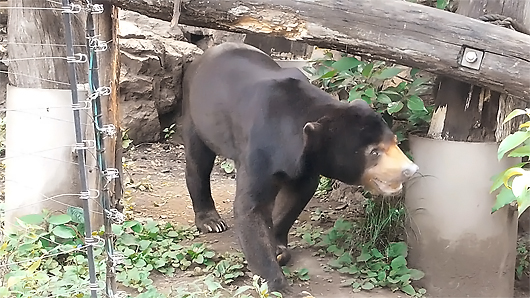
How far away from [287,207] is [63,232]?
1.33 m

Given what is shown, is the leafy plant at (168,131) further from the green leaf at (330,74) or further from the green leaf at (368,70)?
the green leaf at (368,70)

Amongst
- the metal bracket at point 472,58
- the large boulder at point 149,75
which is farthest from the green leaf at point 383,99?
the large boulder at point 149,75

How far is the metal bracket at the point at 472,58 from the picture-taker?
3.11 meters

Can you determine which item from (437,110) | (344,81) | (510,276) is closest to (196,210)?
(344,81)

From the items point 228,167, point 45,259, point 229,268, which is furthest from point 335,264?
point 228,167

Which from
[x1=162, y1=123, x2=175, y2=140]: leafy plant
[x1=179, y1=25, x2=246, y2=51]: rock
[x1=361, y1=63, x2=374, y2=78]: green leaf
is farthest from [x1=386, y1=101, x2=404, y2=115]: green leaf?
[x1=179, y1=25, x2=246, y2=51]: rock

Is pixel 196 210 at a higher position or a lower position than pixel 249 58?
lower

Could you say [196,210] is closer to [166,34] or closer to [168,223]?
[168,223]

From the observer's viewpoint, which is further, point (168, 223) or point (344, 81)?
point (168, 223)

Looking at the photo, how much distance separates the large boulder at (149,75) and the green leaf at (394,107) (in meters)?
3.31

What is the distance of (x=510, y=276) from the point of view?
11.9 ft

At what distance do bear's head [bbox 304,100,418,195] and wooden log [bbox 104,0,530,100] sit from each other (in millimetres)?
369

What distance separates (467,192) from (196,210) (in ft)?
6.00

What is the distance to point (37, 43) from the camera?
3.54m
